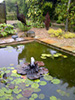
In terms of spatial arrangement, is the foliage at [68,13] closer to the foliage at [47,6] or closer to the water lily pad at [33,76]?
the foliage at [47,6]

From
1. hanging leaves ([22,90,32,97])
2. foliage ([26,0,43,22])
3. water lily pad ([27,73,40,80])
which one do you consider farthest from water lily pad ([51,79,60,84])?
foliage ([26,0,43,22])

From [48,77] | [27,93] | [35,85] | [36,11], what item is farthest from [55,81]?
[36,11]

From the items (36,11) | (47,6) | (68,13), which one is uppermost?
(47,6)

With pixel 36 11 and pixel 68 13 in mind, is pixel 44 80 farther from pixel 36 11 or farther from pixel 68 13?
pixel 36 11

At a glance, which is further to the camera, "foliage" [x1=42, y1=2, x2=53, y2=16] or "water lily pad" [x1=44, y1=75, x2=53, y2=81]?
"foliage" [x1=42, y1=2, x2=53, y2=16]

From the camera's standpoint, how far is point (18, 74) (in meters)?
2.49

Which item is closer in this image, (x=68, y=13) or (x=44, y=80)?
(x=44, y=80)

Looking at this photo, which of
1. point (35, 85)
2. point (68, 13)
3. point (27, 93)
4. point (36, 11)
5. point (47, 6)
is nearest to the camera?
point (27, 93)

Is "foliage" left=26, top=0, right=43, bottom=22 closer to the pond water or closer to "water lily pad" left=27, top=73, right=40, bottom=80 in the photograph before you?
the pond water

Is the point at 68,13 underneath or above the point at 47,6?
underneath

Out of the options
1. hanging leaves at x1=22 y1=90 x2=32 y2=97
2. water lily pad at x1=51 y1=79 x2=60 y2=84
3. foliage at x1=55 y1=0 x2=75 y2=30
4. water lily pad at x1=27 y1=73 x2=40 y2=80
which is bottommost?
hanging leaves at x1=22 y1=90 x2=32 y2=97

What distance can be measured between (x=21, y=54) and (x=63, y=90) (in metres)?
1.94

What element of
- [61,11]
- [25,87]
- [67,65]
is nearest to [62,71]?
[67,65]

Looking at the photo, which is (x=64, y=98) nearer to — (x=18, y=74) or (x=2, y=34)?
(x=18, y=74)
